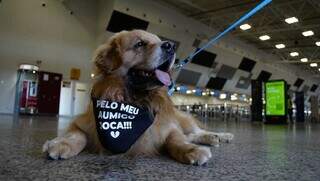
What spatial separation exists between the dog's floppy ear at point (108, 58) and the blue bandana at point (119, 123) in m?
0.27

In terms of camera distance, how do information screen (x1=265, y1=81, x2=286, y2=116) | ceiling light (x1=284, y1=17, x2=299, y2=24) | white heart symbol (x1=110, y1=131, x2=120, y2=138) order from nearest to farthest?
white heart symbol (x1=110, y1=131, x2=120, y2=138)
information screen (x1=265, y1=81, x2=286, y2=116)
ceiling light (x1=284, y1=17, x2=299, y2=24)

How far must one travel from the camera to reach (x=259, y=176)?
1350 mm

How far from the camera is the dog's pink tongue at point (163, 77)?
79.4 inches

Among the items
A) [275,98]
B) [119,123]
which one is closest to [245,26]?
[275,98]

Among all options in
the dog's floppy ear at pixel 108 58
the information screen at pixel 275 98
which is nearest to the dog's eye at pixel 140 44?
the dog's floppy ear at pixel 108 58

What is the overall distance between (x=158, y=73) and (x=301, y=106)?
817 inches

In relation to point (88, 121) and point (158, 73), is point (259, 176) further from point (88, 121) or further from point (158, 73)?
point (88, 121)

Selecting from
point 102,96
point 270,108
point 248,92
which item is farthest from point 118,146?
point 248,92

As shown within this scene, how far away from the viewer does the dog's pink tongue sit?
2.02 metres

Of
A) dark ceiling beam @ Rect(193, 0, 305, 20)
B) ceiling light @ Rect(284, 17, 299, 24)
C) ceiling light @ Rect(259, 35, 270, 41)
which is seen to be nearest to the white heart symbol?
dark ceiling beam @ Rect(193, 0, 305, 20)

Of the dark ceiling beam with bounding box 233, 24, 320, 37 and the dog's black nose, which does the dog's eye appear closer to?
the dog's black nose

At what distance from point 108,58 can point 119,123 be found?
1.64 ft

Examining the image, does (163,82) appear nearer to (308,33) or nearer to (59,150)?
(59,150)

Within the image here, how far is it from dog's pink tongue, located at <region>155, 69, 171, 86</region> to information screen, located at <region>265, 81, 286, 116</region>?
11.0 m
